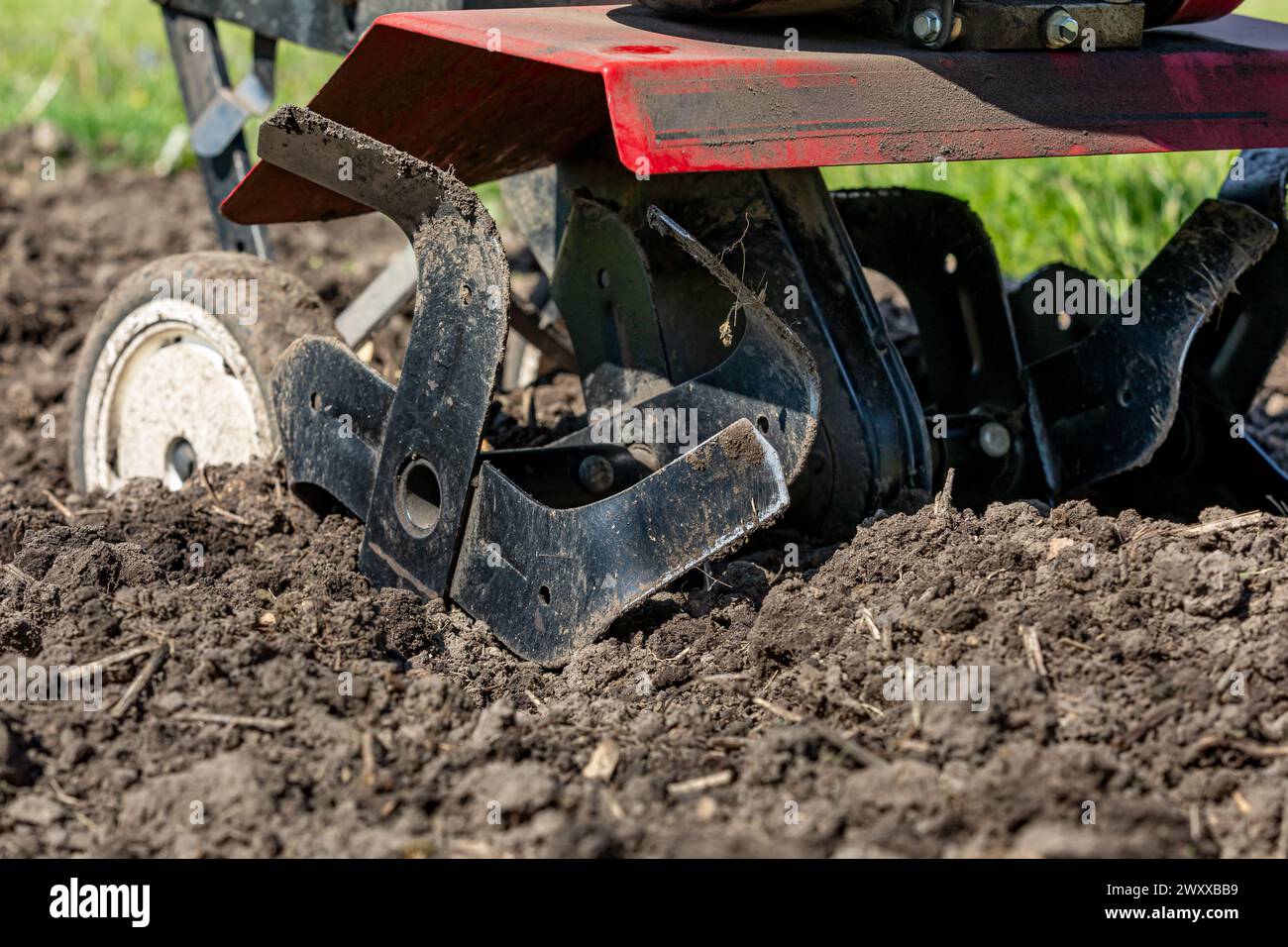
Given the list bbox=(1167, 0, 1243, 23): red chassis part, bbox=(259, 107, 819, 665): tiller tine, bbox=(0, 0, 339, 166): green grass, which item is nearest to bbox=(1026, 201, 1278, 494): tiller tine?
bbox=(1167, 0, 1243, 23): red chassis part

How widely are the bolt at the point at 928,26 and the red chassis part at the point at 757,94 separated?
0.04m

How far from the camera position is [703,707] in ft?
7.70

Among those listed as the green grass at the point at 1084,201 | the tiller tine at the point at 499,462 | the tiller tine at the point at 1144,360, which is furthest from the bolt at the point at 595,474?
the green grass at the point at 1084,201

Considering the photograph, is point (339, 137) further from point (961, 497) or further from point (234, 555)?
point (961, 497)

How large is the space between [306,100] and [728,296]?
3.53 meters

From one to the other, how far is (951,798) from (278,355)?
1.85 m

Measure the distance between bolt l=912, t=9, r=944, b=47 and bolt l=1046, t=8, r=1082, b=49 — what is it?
0.67 ft

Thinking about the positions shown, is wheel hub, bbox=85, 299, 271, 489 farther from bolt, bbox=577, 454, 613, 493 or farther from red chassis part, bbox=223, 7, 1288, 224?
bolt, bbox=577, 454, 613, 493

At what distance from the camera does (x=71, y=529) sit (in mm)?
2906

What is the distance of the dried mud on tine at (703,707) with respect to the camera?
1913 mm

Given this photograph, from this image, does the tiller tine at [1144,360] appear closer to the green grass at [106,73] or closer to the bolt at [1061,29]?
the bolt at [1061,29]

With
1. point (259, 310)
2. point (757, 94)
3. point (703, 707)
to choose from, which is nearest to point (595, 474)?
point (703, 707)
